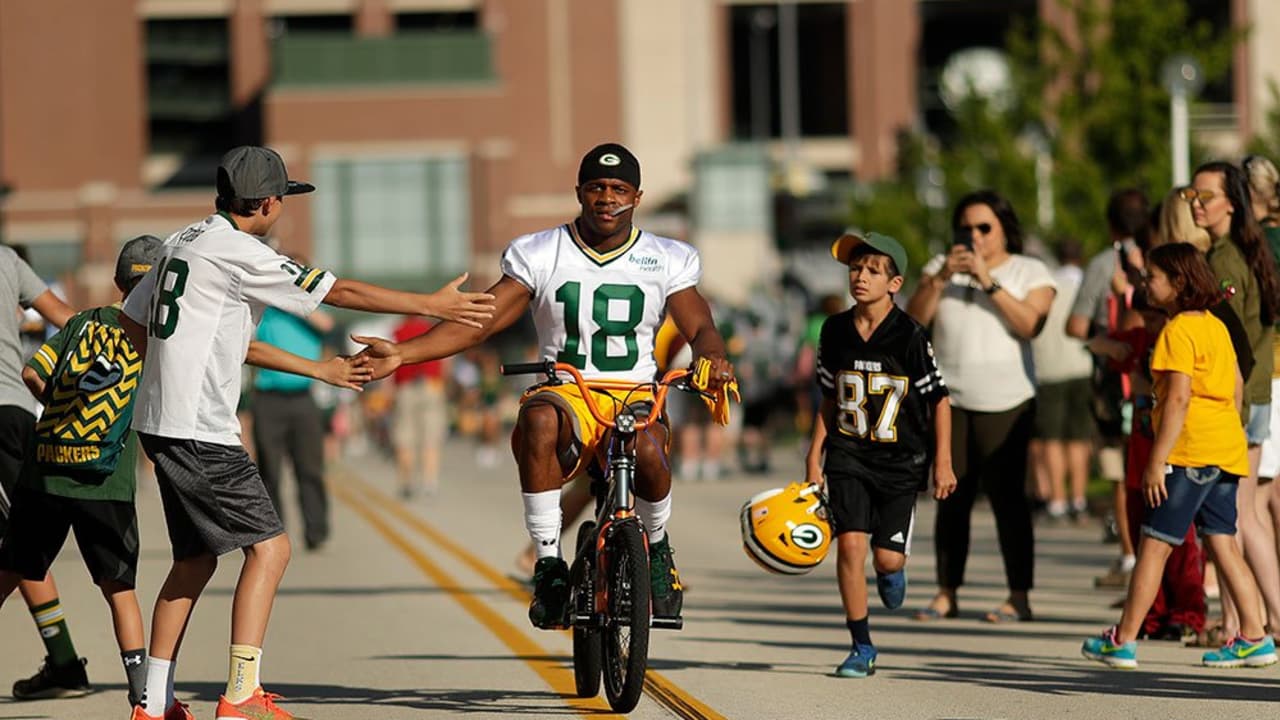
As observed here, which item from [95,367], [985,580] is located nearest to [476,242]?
[985,580]

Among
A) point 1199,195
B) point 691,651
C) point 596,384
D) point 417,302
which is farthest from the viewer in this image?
point 691,651

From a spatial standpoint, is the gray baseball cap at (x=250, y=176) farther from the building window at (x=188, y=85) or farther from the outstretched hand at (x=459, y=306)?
the building window at (x=188, y=85)

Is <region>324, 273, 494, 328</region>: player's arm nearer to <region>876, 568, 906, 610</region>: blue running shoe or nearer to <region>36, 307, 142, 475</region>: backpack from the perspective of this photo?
<region>36, 307, 142, 475</region>: backpack

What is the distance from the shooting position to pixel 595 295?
8.99 meters

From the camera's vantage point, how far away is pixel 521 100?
3248 inches

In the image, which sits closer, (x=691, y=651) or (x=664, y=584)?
(x=664, y=584)

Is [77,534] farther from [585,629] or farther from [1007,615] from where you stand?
[1007,615]

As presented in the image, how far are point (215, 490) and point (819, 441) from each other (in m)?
3.16

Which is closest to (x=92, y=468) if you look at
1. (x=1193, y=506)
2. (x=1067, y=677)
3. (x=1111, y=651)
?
(x=1067, y=677)

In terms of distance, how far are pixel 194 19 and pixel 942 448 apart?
8281 centimetres

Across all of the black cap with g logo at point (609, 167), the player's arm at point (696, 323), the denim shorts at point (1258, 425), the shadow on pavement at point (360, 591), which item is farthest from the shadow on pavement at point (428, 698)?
the shadow on pavement at point (360, 591)

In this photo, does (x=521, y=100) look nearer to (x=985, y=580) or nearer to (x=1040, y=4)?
(x=1040, y=4)

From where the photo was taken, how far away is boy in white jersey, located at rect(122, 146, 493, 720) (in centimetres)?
799

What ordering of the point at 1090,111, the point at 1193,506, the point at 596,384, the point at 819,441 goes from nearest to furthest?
the point at 596,384 → the point at 1193,506 → the point at 819,441 → the point at 1090,111
